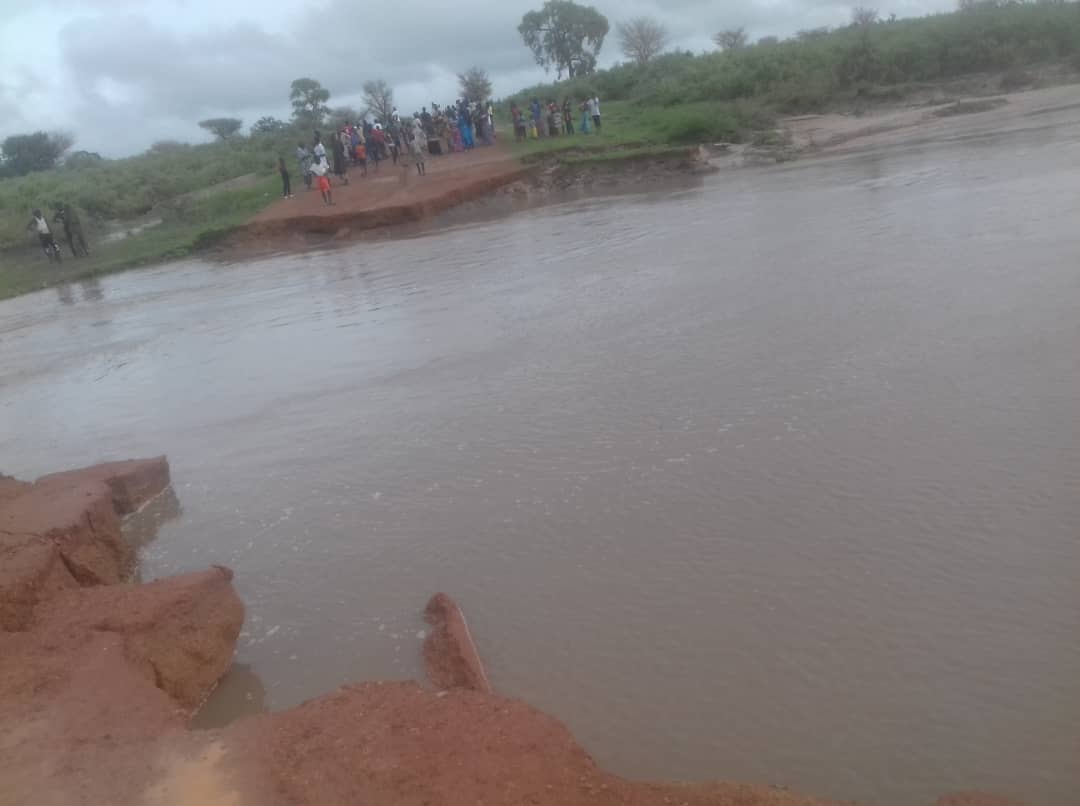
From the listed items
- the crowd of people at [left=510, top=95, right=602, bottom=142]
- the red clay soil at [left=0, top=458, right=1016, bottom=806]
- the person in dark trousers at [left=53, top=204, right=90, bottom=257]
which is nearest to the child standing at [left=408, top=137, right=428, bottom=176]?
the crowd of people at [left=510, top=95, right=602, bottom=142]

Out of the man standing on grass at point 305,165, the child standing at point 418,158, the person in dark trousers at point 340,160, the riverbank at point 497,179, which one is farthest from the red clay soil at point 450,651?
the man standing on grass at point 305,165

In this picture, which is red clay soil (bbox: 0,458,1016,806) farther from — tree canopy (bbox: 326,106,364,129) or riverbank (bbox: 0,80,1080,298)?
tree canopy (bbox: 326,106,364,129)

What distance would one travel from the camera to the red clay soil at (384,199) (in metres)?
22.5

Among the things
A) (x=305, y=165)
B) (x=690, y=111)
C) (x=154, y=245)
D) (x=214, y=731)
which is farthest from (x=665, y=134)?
(x=214, y=731)

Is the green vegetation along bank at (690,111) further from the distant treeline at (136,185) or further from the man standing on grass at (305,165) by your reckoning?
the man standing on grass at (305,165)

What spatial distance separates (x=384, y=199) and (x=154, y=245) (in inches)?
266

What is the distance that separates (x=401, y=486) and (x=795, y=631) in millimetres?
2987

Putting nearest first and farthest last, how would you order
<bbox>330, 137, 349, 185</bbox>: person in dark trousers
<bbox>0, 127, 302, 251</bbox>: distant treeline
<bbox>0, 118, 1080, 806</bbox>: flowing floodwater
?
<bbox>0, 118, 1080, 806</bbox>: flowing floodwater, <bbox>330, 137, 349, 185</bbox>: person in dark trousers, <bbox>0, 127, 302, 251</bbox>: distant treeline

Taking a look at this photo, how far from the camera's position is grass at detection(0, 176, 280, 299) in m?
23.7

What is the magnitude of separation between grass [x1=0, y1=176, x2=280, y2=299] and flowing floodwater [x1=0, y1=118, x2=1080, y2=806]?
1268cm

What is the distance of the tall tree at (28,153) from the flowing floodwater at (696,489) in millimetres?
56610

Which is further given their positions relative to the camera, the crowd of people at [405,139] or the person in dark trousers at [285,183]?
the crowd of people at [405,139]

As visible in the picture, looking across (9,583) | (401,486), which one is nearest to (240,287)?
(401,486)

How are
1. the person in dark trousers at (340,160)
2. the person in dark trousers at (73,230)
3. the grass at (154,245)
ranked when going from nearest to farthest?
the grass at (154,245), the person in dark trousers at (73,230), the person in dark trousers at (340,160)
